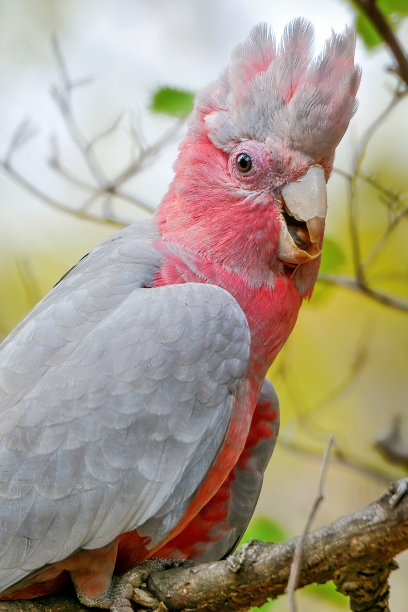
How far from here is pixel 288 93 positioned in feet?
9.43

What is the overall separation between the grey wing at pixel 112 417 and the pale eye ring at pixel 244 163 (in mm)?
505

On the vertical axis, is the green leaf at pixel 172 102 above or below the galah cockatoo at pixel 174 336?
above

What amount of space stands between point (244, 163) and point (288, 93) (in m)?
0.31

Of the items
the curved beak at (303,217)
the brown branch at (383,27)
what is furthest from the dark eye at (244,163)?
the brown branch at (383,27)

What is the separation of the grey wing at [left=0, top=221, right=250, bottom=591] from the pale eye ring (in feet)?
1.66

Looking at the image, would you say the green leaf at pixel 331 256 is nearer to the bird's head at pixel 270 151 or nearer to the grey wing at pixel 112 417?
the bird's head at pixel 270 151

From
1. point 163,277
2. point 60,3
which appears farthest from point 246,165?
point 60,3

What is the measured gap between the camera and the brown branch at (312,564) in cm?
193

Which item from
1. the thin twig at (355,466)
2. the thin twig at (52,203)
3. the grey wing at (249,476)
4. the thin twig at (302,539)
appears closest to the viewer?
the thin twig at (302,539)

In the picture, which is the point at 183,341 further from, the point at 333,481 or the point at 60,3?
the point at 60,3

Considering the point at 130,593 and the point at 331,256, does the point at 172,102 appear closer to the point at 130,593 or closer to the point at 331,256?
the point at 331,256

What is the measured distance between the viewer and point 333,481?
23.6 feet

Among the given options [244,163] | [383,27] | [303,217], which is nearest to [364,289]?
[303,217]

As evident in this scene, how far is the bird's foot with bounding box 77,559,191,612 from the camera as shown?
2682 millimetres
